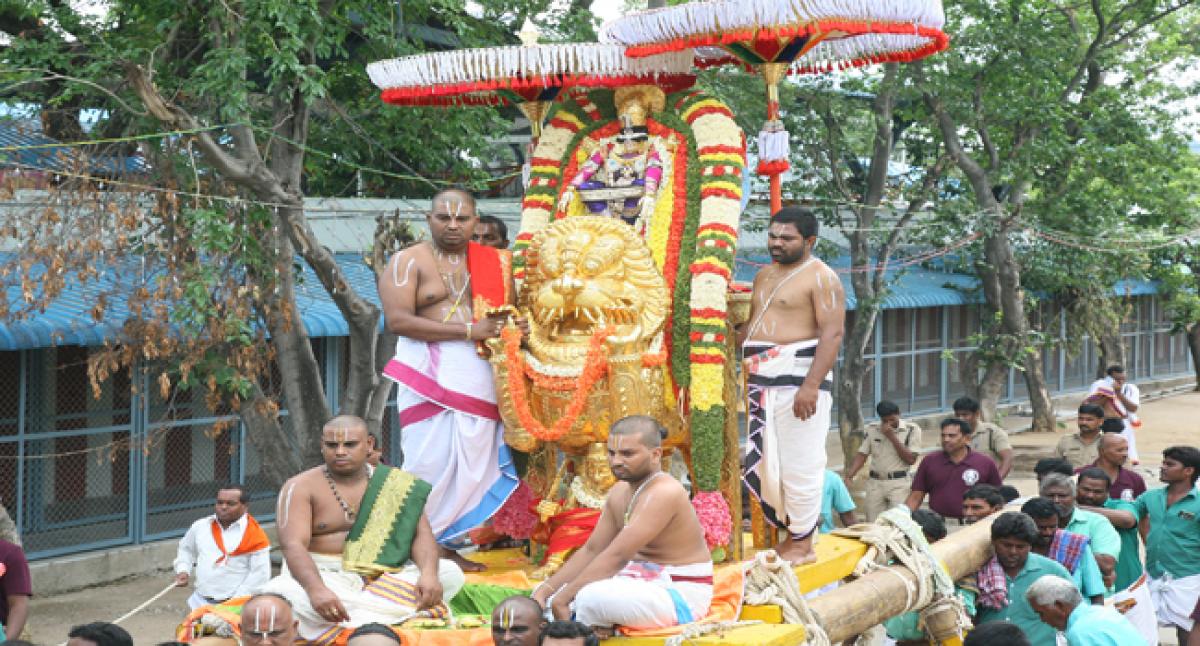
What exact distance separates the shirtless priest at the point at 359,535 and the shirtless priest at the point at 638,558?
1.83ft

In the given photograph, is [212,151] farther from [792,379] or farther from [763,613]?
[763,613]

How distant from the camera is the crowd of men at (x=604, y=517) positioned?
5.44 meters

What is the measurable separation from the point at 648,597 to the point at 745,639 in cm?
43

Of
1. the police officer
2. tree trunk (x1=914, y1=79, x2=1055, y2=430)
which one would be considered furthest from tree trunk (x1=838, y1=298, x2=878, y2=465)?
the police officer

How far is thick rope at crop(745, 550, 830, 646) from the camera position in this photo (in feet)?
19.7

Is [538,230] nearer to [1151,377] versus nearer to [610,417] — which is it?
[610,417]

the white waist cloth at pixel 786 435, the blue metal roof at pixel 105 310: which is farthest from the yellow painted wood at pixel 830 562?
the blue metal roof at pixel 105 310

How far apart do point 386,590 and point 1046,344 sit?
1749cm

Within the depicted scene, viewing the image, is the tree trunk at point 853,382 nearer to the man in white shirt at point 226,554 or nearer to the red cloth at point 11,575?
the man in white shirt at point 226,554

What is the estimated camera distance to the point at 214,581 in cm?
826

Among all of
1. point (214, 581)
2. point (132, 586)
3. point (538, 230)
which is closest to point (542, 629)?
point (538, 230)

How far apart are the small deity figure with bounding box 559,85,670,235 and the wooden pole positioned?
6.72ft

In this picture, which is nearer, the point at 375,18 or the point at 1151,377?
the point at 375,18

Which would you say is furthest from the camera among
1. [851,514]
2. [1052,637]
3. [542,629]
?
[851,514]
